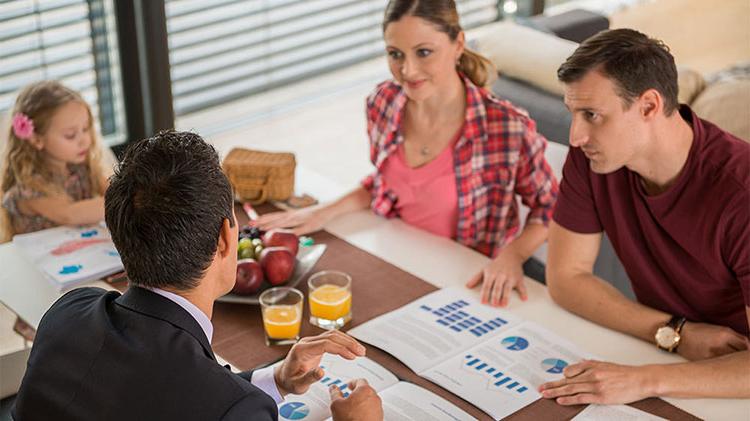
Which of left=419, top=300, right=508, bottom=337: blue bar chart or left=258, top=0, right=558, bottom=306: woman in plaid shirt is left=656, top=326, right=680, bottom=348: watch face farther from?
left=258, top=0, right=558, bottom=306: woman in plaid shirt

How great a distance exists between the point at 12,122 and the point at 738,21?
3.97 meters

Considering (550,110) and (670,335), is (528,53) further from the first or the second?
(670,335)

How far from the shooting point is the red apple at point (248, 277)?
7.77 ft

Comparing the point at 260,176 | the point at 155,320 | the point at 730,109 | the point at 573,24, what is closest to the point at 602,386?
the point at 155,320

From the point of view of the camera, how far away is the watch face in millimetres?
2207

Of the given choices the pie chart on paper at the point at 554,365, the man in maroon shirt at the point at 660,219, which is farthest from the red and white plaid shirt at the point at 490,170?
the pie chart on paper at the point at 554,365

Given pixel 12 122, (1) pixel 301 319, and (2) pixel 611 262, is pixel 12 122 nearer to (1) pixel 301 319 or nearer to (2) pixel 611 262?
(1) pixel 301 319

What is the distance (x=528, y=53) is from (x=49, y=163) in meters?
1.76

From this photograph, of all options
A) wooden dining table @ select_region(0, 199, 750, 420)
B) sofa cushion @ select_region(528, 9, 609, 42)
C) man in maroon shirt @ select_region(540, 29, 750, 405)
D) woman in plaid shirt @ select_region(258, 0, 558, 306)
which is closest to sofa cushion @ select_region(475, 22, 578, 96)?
sofa cushion @ select_region(528, 9, 609, 42)

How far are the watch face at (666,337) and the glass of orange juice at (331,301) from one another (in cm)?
70

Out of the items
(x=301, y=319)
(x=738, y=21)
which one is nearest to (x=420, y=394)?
(x=301, y=319)

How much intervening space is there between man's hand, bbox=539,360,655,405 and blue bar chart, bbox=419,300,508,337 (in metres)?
0.26

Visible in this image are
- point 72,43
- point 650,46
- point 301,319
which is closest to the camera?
point 650,46

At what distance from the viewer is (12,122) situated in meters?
2.95
